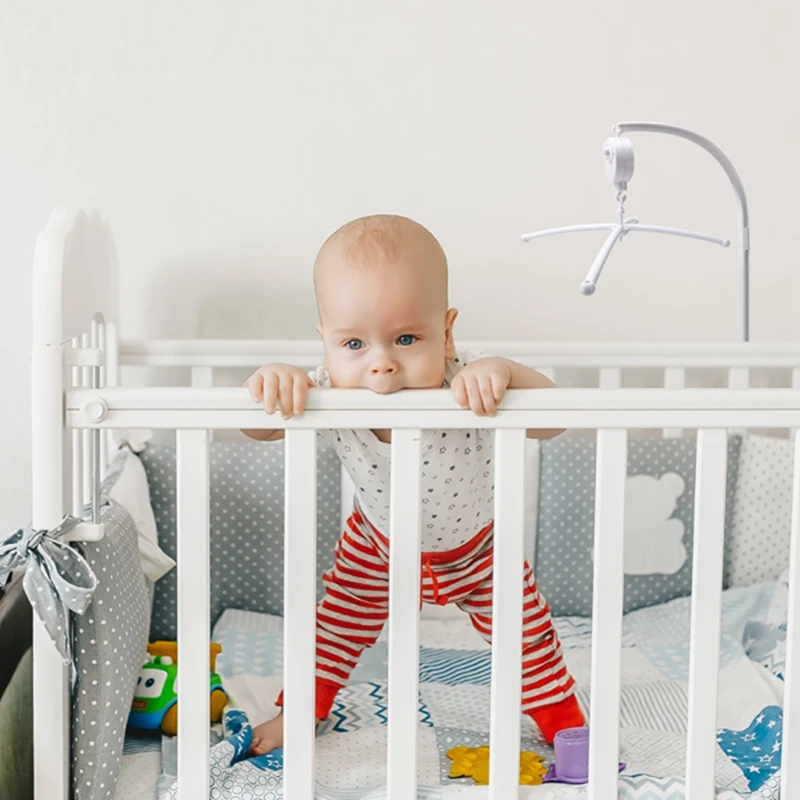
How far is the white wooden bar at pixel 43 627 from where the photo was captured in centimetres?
95

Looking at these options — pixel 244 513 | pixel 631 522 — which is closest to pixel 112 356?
pixel 244 513

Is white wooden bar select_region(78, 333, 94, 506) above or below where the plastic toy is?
above

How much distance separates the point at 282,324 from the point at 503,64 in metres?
0.59

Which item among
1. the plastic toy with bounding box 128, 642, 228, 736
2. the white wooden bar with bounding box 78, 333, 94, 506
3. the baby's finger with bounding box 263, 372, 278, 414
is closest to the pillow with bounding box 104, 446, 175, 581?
the white wooden bar with bounding box 78, 333, 94, 506

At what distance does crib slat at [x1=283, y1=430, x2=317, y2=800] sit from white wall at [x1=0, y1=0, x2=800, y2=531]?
0.90m

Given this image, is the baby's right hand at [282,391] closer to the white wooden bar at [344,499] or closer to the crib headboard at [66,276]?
the crib headboard at [66,276]

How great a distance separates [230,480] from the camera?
5.38 feet

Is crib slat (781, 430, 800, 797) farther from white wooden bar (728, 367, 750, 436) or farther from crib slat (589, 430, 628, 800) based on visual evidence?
white wooden bar (728, 367, 750, 436)

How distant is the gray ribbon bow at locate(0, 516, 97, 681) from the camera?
37.1 inches

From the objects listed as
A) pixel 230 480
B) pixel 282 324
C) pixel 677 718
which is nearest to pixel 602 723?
pixel 677 718

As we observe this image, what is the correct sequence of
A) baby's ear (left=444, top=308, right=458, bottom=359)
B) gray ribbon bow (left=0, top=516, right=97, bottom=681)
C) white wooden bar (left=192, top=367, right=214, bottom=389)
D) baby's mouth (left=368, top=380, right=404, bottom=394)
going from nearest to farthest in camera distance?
gray ribbon bow (left=0, top=516, right=97, bottom=681) < baby's mouth (left=368, top=380, right=404, bottom=394) < baby's ear (left=444, top=308, right=458, bottom=359) < white wooden bar (left=192, top=367, right=214, bottom=389)

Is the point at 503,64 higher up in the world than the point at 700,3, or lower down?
lower down

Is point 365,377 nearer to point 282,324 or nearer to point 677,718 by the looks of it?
point 677,718

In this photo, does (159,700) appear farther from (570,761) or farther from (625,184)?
(625,184)
